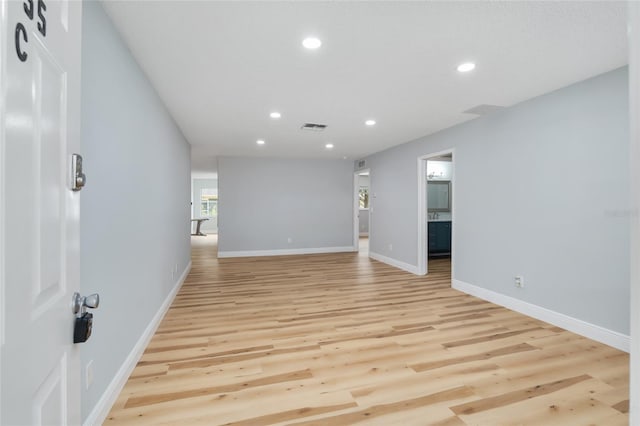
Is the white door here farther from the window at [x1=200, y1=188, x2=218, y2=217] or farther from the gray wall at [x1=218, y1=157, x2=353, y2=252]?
the window at [x1=200, y1=188, x2=218, y2=217]

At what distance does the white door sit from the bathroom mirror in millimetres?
7279

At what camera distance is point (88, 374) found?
1557 millimetres

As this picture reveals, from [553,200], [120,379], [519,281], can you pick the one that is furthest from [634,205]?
[519,281]

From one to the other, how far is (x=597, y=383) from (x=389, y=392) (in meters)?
1.47

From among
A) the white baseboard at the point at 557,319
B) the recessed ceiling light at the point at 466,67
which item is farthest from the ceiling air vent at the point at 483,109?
the white baseboard at the point at 557,319

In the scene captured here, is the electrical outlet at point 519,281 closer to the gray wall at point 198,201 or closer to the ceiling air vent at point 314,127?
the ceiling air vent at point 314,127

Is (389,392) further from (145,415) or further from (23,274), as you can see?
(23,274)

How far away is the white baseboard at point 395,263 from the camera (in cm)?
546

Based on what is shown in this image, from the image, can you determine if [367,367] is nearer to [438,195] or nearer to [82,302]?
[82,302]

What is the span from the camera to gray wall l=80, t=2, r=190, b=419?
1556mm

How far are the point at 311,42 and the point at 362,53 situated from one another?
41 centimetres

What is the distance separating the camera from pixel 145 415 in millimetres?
1771

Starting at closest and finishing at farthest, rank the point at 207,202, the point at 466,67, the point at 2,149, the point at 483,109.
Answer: the point at 2,149 → the point at 466,67 → the point at 483,109 → the point at 207,202

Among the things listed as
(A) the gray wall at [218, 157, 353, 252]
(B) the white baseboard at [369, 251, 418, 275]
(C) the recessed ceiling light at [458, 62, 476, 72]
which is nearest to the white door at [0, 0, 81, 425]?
(C) the recessed ceiling light at [458, 62, 476, 72]
